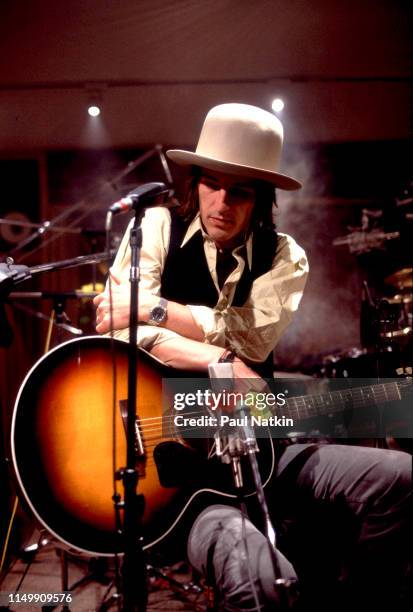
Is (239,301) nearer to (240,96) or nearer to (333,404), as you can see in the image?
(333,404)

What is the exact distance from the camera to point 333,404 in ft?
7.84

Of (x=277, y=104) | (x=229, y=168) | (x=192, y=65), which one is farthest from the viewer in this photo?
(x=277, y=104)

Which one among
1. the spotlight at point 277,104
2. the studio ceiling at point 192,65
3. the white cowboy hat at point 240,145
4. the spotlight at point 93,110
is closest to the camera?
the white cowboy hat at point 240,145

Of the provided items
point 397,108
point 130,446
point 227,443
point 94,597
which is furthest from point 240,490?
point 397,108

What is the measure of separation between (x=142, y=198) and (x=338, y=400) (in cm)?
121

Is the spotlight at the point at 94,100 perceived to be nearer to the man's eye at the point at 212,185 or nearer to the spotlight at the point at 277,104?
the spotlight at the point at 277,104

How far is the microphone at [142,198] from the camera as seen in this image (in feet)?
5.91

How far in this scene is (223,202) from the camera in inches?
96.2

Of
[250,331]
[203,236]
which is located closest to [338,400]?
[250,331]

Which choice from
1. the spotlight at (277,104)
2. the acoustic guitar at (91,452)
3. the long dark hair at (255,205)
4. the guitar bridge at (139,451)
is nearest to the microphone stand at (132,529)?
the acoustic guitar at (91,452)

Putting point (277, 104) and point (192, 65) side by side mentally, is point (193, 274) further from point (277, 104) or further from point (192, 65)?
point (277, 104)

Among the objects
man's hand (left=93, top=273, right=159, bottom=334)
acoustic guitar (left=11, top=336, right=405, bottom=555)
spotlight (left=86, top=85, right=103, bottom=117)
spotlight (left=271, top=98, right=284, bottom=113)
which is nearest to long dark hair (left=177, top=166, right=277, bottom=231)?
man's hand (left=93, top=273, right=159, bottom=334)

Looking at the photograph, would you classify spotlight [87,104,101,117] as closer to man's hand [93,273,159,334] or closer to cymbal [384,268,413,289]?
cymbal [384,268,413,289]

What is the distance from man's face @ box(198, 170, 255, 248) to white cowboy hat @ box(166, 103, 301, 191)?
0.06m
